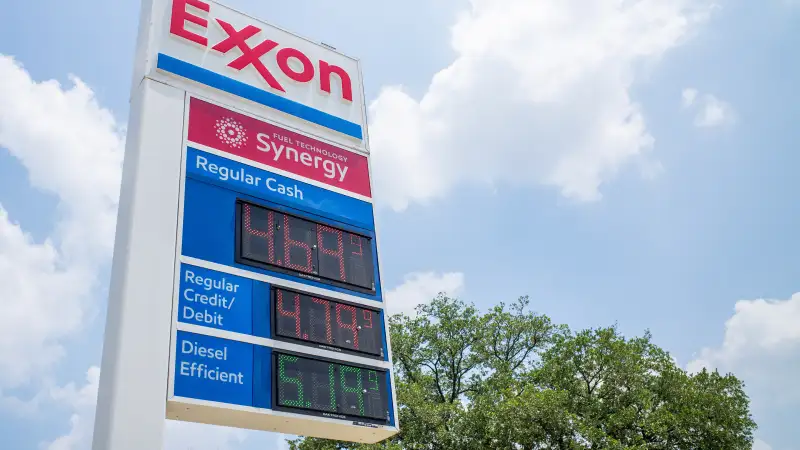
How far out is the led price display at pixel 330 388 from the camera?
9062 mm

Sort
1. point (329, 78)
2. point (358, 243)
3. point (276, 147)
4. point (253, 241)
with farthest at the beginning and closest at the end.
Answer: point (329, 78)
point (276, 147)
point (358, 243)
point (253, 241)

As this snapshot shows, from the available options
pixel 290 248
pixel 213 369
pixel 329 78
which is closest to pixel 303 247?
pixel 290 248

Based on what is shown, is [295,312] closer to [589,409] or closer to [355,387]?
[355,387]

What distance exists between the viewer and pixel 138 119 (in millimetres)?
10219

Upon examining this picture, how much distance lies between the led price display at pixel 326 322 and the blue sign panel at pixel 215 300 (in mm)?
394

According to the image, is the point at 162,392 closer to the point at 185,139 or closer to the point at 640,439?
the point at 185,139

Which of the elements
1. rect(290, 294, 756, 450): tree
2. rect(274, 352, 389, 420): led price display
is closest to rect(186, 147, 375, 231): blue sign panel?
rect(274, 352, 389, 420): led price display

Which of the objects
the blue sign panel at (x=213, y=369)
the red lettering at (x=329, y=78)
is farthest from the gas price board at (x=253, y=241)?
the red lettering at (x=329, y=78)

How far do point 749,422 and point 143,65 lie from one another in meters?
20.4

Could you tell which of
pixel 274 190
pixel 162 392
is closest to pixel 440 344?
pixel 274 190

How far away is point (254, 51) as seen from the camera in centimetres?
1230

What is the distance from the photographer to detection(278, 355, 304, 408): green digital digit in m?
8.95

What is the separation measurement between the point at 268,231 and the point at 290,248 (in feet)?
1.18

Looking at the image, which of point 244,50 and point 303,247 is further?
point 244,50
